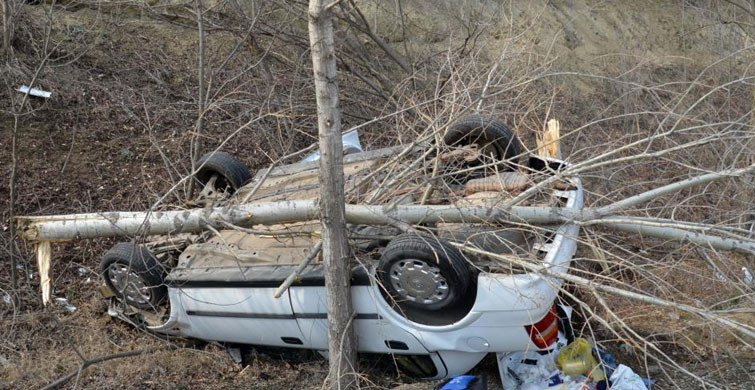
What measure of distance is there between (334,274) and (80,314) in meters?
2.90

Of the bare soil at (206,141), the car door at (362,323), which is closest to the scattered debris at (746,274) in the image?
the bare soil at (206,141)

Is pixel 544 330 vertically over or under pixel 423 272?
under

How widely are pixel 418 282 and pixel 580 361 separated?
1.32m

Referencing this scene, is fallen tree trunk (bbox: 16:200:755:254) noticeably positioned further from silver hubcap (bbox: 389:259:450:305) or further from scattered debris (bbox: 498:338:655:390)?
scattered debris (bbox: 498:338:655:390)

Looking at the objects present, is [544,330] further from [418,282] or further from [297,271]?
Answer: [297,271]

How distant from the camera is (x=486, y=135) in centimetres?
616

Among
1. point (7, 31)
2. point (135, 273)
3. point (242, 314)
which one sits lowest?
point (242, 314)

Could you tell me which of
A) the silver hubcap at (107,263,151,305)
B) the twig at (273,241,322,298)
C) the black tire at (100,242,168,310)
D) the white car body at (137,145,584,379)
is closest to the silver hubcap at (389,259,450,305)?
the white car body at (137,145,584,379)

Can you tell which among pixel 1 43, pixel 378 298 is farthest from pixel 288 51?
pixel 378 298

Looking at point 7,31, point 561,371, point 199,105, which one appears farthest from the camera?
point 7,31

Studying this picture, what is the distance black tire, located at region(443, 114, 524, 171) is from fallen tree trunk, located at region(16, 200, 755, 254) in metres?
1.10

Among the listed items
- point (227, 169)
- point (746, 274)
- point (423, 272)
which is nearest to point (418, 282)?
point (423, 272)

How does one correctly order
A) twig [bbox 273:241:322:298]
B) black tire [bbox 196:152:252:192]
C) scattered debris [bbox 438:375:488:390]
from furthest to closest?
black tire [bbox 196:152:252:192] < scattered debris [bbox 438:375:488:390] < twig [bbox 273:241:322:298]

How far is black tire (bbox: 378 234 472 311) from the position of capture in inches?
184
